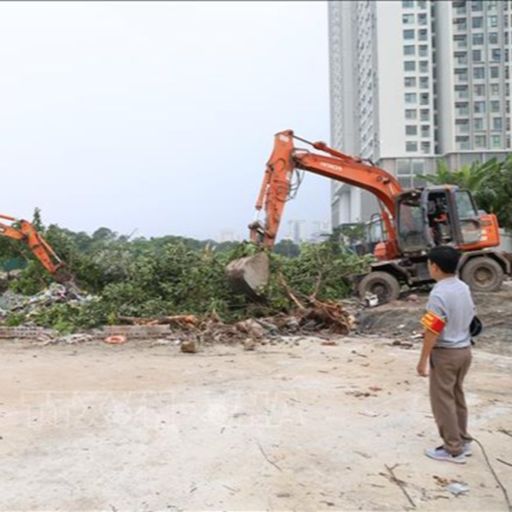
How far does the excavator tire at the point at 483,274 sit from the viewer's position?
11859 mm

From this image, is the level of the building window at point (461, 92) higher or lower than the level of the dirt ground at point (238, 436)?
higher

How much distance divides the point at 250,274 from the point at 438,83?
53.8 meters

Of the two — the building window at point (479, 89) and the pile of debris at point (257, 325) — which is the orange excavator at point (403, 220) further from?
the building window at point (479, 89)

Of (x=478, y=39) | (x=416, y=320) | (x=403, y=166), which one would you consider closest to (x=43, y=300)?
(x=416, y=320)

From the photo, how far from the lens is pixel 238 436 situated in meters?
4.31

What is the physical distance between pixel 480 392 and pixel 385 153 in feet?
172

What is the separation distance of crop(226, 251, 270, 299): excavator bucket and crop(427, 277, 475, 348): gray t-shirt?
6.69 metres

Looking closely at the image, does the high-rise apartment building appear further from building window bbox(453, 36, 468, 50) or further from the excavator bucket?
the excavator bucket

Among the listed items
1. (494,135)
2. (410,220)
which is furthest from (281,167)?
(494,135)

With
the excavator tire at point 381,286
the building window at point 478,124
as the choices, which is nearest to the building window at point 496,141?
the building window at point 478,124

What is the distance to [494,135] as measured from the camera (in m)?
56.4

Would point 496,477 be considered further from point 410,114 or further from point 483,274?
point 410,114

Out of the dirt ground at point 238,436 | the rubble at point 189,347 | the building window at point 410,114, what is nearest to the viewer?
the dirt ground at point 238,436

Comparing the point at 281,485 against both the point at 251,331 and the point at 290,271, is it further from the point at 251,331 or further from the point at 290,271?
the point at 290,271
